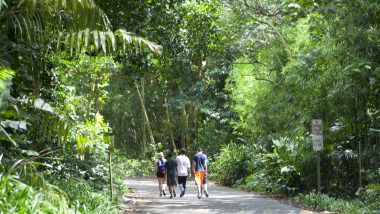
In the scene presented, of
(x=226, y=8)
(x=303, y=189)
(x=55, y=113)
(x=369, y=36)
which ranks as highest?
(x=226, y=8)

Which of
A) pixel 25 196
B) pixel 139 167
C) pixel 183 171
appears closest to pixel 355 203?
pixel 183 171

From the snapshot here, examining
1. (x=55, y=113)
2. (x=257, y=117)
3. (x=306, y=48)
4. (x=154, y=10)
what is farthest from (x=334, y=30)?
(x=257, y=117)

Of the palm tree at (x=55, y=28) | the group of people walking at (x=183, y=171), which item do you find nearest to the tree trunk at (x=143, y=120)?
the group of people walking at (x=183, y=171)

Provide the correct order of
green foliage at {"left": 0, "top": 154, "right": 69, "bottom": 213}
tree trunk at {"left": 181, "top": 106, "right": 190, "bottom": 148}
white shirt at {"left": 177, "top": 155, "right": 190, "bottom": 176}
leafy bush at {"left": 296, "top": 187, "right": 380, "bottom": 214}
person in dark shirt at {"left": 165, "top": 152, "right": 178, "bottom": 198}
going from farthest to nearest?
tree trunk at {"left": 181, "top": 106, "right": 190, "bottom": 148}
person in dark shirt at {"left": 165, "top": 152, "right": 178, "bottom": 198}
white shirt at {"left": 177, "top": 155, "right": 190, "bottom": 176}
leafy bush at {"left": 296, "top": 187, "right": 380, "bottom": 214}
green foliage at {"left": 0, "top": 154, "right": 69, "bottom": 213}

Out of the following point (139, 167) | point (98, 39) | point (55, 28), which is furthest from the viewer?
point (139, 167)

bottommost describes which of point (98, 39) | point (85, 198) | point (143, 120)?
point (85, 198)

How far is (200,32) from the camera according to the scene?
17.6 m

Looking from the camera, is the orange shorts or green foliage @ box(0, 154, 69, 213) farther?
Answer: the orange shorts

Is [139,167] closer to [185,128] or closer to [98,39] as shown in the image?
[185,128]

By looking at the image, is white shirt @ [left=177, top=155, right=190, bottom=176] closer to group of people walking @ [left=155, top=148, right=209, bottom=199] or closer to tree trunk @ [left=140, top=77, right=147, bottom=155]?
group of people walking @ [left=155, top=148, right=209, bottom=199]

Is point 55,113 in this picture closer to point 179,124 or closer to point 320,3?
point 320,3

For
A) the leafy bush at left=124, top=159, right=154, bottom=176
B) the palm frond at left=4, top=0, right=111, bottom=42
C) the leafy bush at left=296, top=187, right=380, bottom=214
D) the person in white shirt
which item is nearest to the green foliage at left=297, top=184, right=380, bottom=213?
the leafy bush at left=296, top=187, right=380, bottom=214

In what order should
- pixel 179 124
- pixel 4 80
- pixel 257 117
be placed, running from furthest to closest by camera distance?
pixel 179 124, pixel 257 117, pixel 4 80

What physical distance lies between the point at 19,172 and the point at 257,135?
20.3 meters
